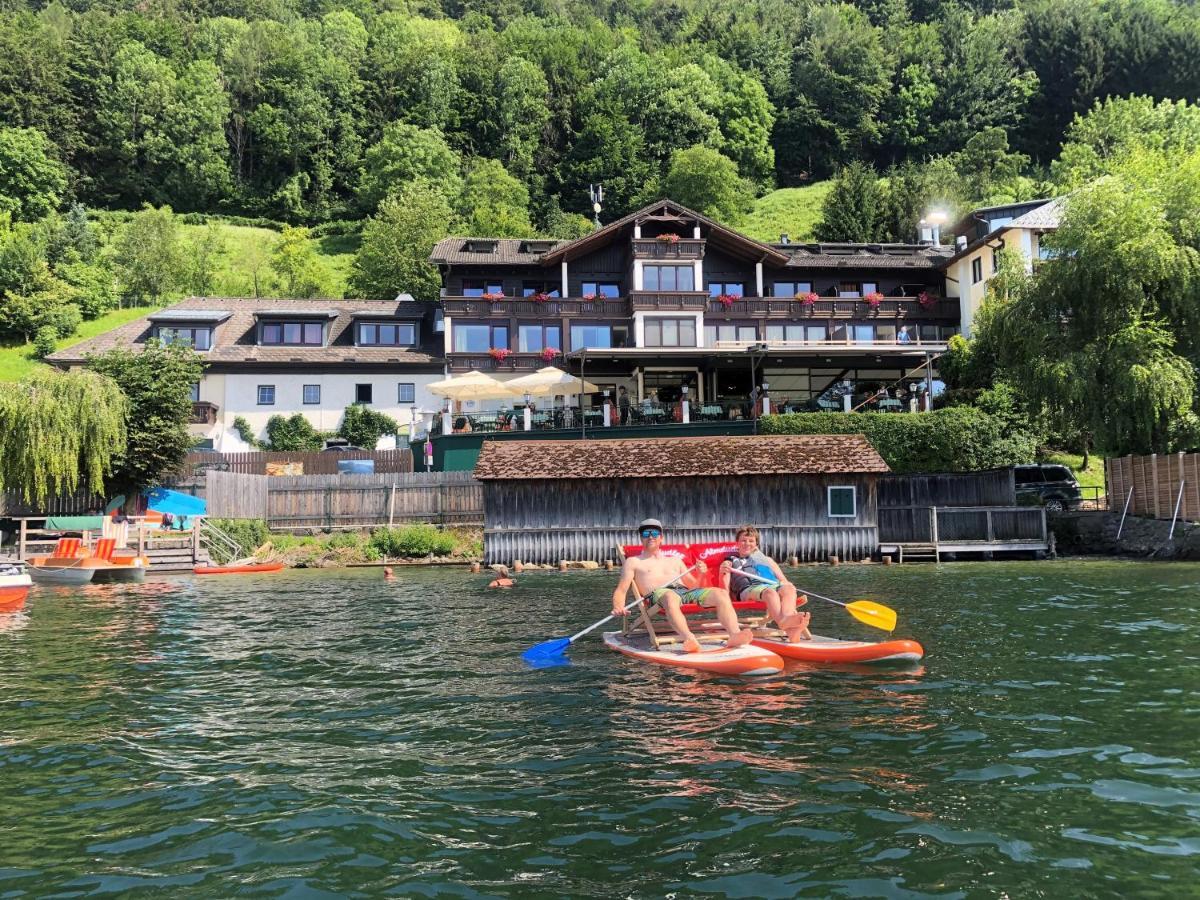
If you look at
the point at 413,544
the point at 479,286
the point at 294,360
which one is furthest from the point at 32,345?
the point at 413,544

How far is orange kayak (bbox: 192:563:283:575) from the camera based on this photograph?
3086 centimetres

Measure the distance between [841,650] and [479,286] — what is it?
41.5 m

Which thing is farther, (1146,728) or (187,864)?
(1146,728)

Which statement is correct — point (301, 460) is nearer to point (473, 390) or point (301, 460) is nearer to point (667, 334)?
point (473, 390)

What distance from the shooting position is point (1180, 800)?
7.12m

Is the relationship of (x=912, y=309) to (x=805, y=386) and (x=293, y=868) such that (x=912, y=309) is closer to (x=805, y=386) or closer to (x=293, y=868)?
(x=805, y=386)

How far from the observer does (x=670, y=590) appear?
544 inches

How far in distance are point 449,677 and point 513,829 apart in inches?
236

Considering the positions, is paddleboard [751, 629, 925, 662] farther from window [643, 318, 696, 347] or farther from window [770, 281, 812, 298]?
window [770, 281, 812, 298]

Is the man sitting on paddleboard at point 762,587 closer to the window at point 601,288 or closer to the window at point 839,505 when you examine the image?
the window at point 839,505

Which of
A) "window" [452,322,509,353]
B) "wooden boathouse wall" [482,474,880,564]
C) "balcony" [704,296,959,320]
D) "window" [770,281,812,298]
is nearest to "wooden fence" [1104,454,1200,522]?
"wooden boathouse wall" [482,474,880,564]

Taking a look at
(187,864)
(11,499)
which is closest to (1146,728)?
(187,864)

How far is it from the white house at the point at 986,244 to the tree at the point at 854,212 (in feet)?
55.7

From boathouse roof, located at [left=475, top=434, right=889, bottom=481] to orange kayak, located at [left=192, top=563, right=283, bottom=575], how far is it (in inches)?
312
